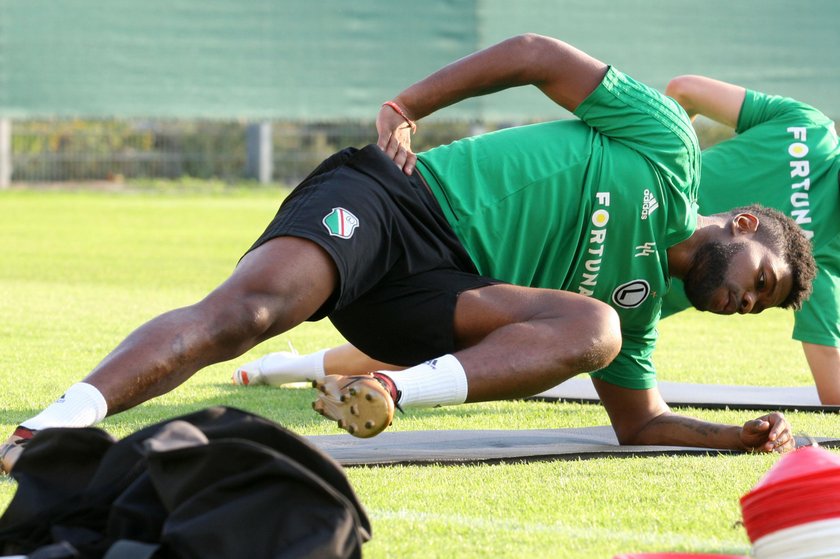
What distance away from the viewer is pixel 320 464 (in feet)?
7.59

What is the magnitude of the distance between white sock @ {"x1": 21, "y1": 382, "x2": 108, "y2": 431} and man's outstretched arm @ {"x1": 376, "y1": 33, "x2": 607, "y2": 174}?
3.63 ft

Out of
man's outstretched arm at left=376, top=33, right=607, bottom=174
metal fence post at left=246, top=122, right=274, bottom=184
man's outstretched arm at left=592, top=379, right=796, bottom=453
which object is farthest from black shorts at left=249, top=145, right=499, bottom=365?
metal fence post at left=246, top=122, right=274, bottom=184

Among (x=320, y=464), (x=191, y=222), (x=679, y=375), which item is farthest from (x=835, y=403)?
(x=191, y=222)

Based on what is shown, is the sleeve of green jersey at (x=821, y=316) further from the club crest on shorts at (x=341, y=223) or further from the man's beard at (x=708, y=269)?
the club crest on shorts at (x=341, y=223)

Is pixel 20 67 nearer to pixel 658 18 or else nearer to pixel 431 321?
pixel 658 18

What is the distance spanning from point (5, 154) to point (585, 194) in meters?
15.1

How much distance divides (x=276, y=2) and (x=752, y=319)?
340 inches

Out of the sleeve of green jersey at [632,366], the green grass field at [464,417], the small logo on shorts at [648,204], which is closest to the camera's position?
the green grass field at [464,417]

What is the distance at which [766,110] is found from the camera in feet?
18.4

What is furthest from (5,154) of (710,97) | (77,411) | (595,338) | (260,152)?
(595,338)

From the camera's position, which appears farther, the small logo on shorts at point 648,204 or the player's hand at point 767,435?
the player's hand at point 767,435

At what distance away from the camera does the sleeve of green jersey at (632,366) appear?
3.86 meters

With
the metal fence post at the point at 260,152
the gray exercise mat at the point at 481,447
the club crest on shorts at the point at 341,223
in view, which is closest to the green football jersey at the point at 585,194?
the club crest on shorts at the point at 341,223

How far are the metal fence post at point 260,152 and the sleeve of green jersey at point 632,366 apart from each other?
51.5ft
